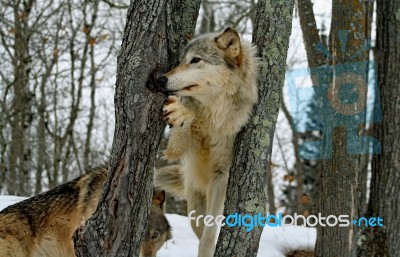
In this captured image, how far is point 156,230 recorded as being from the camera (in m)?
5.18

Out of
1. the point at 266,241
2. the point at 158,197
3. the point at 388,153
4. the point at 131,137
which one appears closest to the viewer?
the point at 131,137

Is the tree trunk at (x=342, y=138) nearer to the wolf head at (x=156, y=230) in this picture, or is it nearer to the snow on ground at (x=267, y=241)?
the snow on ground at (x=267, y=241)

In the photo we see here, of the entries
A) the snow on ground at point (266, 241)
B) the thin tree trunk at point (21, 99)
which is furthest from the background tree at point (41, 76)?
the snow on ground at point (266, 241)

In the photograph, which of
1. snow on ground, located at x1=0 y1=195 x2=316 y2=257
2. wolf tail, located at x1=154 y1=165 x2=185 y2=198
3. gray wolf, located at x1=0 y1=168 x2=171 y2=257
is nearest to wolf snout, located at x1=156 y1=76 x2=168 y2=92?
gray wolf, located at x1=0 y1=168 x2=171 y2=257

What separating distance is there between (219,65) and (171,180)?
1690 millimetres

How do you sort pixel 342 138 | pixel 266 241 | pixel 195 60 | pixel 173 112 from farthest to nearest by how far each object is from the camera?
1. pixel 266 241
2. pixel 342 138
3. pixel 195 60
4. pixel 173 112

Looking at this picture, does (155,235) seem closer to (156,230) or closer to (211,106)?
(156,230)

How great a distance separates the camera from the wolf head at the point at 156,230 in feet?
16.6

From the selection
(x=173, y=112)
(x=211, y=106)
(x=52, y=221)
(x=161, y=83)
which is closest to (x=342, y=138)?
(x=211, y=106)

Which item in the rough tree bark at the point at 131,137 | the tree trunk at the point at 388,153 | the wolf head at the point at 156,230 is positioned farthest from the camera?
the tree trunk at the point at 388,153

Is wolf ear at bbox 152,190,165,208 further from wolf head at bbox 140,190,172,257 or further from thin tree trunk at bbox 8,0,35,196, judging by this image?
thin tree trunk at bbox 8,0,35,196

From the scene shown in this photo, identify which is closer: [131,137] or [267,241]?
[131,137]

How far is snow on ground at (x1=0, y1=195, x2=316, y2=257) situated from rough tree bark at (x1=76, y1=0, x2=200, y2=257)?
2507 mm

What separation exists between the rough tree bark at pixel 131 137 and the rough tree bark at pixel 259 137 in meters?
0.72
